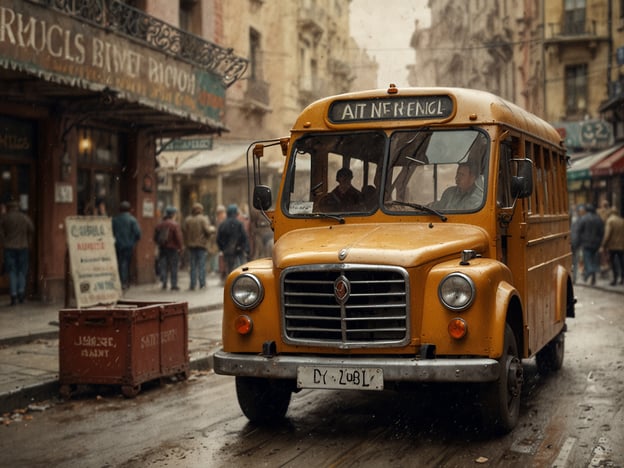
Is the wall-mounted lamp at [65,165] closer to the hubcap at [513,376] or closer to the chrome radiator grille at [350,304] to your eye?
the chrome radiator grille at [350,304]

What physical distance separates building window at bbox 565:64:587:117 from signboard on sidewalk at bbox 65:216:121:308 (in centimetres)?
3070

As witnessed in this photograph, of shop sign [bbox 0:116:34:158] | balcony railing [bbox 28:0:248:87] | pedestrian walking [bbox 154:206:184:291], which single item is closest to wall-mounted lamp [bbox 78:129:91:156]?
shop sign [bbox 0:116:34:158]

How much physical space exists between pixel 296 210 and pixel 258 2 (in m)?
29.2

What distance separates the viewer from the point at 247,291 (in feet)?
21.7

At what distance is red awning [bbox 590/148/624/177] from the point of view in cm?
2736

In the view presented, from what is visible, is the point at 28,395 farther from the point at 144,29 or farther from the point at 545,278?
the point at 144,29

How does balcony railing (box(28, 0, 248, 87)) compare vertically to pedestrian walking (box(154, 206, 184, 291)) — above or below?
above

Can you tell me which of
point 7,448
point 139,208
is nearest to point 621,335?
point 7,448

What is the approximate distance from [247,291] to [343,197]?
4.28 feet

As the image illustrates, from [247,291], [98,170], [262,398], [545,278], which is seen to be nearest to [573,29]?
[98,170]

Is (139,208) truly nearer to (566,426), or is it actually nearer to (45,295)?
(45,295)

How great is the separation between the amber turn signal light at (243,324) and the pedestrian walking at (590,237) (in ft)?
57.8

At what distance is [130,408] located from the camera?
26.4ft

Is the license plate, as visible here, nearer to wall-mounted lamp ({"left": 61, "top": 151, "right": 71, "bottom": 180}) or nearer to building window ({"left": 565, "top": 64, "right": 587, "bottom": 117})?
wall-mounted lamp ({"left": 61, "top": 151, "right": 71, "bottom": 180})
